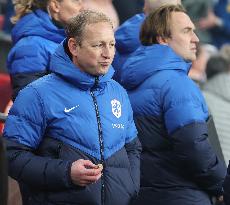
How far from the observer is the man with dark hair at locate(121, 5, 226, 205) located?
502 cm

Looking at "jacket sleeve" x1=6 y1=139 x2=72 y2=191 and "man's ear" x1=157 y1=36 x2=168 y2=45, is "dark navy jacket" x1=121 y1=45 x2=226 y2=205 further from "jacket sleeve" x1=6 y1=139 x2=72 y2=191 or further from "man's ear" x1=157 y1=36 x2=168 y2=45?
"jacket sleeve" x1=6 y1=139 x2=72 y2=191

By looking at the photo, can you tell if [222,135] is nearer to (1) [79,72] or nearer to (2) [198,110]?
(2) [198,110]

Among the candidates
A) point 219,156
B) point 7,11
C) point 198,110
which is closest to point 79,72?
point 198,110

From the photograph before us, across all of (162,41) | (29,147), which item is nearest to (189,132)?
(162,41)

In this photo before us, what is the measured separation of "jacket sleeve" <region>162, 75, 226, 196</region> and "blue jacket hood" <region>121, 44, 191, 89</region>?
0.12 m

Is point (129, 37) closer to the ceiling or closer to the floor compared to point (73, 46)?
closer to the floor

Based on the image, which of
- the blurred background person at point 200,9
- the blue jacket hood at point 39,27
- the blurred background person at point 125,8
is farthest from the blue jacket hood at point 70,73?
the blurred background person at point 200,9

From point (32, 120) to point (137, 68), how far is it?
1.08 metres

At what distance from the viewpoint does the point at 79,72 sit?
4488 millimetres

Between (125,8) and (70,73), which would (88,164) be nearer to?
(70,73)

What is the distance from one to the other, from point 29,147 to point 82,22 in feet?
2.41

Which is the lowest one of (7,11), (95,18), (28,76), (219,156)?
(7,11)

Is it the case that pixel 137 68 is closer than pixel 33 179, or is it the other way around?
pixel 33 179

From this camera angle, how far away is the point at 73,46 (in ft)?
15.1
